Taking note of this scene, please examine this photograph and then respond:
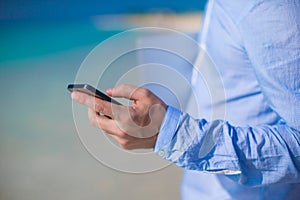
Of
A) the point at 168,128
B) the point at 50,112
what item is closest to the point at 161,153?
the point at 168,128

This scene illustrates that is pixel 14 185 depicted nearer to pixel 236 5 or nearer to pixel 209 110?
pixel 209 110

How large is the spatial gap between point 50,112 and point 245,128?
8.50 feet

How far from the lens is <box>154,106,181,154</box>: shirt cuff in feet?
2.13

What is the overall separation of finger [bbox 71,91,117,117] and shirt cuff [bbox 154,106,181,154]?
0.08 meters

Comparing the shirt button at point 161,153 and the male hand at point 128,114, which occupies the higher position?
the male hand at point 128,114

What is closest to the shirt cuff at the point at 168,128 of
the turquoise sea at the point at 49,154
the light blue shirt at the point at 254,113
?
the light blue shirt at the point at 254,113

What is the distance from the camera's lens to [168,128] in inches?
25.5

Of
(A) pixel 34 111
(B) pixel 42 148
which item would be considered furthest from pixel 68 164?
(A) pixel 34 111

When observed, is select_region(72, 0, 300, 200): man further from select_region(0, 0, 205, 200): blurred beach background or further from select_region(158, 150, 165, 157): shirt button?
select_region(0, 0, 205, 200): blurred beach background

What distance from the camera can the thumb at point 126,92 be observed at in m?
0.64

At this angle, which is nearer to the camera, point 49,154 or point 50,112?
point 49,154

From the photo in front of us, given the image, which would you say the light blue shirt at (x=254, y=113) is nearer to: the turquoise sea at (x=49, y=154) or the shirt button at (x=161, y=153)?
the shirt button at (x=161, y=153)

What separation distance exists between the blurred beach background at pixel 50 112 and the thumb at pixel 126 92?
592mm

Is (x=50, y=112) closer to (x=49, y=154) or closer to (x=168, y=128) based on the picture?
(x=49, y=154)
